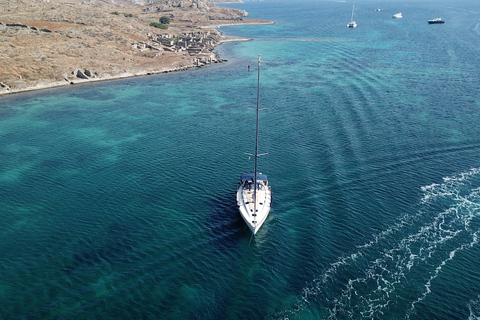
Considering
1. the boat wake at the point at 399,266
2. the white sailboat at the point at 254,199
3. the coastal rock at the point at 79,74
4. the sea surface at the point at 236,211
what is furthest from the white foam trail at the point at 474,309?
the coastal rock at the point at 79,74

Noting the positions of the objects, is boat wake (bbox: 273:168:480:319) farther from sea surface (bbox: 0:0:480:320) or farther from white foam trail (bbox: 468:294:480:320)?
sea surface (bbox: 0:0:480:320)

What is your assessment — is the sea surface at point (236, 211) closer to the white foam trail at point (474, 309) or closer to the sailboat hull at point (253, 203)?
the white foam trail at point (474, 309)

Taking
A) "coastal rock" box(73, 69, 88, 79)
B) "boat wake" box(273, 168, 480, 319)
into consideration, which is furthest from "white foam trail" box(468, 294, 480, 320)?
"coastal rock" box(73, 69, 88, 79)

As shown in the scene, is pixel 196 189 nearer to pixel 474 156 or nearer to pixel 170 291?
pixel 170 291

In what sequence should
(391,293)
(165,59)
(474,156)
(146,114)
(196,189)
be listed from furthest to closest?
(165,59), (146,114), (474,156), (196,189), (391,293)

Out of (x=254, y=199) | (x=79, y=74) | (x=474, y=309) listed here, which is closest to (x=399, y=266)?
(x=474, y=309)

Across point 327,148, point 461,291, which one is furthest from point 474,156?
point 461,291
